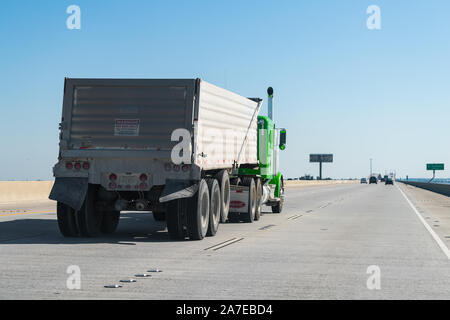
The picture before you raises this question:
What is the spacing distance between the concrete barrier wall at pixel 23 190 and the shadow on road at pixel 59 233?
36.3ft

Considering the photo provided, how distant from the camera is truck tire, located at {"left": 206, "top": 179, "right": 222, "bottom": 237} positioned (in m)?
15.1

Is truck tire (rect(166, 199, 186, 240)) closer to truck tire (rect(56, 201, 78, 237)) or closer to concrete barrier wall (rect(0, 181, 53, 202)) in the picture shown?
truck tire (rect(56, 201, 78, 237))

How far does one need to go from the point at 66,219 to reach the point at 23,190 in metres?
18.8

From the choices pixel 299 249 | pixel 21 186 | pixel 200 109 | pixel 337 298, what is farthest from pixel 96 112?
pixel 21 186

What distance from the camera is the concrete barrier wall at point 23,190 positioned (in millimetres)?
29938

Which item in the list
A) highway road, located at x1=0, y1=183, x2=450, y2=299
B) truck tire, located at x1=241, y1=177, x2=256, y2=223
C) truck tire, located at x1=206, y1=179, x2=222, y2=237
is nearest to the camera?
highway road, located at x1=0, y1=183, x2=450, y2=299

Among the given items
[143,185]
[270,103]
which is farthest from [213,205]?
[270,103]

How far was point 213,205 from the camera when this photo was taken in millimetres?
15312

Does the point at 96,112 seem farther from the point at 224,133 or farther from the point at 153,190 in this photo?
the point at 224,133

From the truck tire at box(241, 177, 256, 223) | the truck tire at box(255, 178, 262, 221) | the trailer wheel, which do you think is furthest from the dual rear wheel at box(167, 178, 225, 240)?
the truck tire at box(255, 178, 262, 221)

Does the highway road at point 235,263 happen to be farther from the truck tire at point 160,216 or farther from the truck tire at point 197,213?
the truck tire at point 160,216

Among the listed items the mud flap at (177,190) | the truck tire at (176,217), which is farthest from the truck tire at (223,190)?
the mud flap at (177,190)

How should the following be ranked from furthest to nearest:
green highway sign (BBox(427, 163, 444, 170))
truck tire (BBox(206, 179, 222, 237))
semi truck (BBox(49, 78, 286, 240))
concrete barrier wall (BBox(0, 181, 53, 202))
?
green highway sign (BBox(427, 163, 444, 170))
concrete barrier wall (BBox(0, 181, 53, 202))
truck tire (BBox(206, 179, 222, 237))
semi truck (BBox(49, 78, 286, 240))

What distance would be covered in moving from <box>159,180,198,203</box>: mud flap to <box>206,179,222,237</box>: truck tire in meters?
1.50
